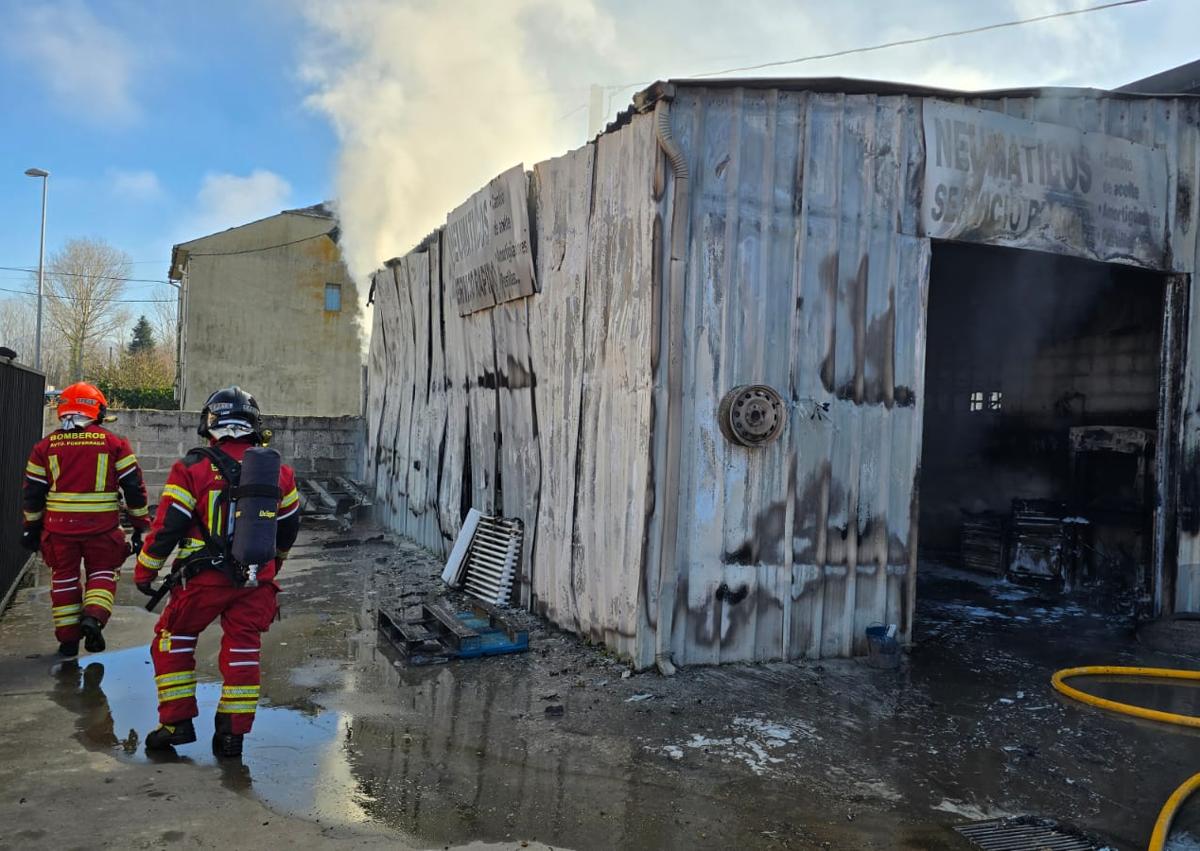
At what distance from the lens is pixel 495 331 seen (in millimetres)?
8492

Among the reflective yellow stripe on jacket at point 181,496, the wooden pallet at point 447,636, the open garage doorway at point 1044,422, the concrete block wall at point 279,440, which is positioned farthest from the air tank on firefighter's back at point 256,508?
the concrete block wall at point 279,440

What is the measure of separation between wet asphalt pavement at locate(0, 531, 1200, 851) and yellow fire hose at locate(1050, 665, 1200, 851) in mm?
91

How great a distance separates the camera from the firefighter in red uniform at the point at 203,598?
4258mm

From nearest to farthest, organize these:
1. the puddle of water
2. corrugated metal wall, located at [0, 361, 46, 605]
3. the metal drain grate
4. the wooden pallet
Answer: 1. the metal drain grate
2. the puddle of water
3. the wooden pallet
4. corrugated metal wall, located at [0, 361, 46, 605]

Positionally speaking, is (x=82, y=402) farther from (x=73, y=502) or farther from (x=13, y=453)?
(x=13, y=453)

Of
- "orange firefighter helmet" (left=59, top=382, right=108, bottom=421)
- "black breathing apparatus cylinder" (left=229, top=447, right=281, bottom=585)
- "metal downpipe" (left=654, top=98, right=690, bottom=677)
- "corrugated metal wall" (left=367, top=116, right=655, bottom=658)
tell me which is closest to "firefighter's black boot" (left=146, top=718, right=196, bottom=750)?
"black breathing apparatus cylinder" (left=229, top=447, right=281, bottom=585)

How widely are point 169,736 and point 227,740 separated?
0.31 meters

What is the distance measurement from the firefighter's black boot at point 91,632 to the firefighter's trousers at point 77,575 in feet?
0.10

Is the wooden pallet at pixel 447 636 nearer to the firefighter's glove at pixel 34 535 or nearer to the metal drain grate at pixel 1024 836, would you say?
the firefighter's glove at pixel 34 535

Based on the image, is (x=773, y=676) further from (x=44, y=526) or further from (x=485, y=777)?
(x=44, y=526)

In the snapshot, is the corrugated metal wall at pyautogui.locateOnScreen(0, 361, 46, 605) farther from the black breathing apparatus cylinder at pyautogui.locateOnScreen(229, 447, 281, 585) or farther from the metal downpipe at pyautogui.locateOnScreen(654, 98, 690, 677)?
the metal downpipe at pyautogui.locateOnScreen(654, 98, 690, 677)

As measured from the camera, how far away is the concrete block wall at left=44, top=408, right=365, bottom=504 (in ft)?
45.0

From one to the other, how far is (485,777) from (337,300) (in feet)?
90.5

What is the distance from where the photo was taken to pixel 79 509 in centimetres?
573
